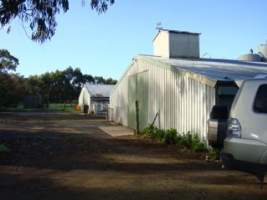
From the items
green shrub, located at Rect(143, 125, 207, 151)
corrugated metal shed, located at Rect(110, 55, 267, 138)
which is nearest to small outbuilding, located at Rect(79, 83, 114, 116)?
corrugated metal shed, located at Rect(110, 55, 267, 138)

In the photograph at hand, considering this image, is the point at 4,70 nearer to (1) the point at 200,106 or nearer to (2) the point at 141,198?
(1) the point at 200,106

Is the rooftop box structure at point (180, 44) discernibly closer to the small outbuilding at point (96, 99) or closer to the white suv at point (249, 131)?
the white suv at point (249, 131)

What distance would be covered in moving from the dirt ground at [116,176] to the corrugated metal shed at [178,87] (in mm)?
1712

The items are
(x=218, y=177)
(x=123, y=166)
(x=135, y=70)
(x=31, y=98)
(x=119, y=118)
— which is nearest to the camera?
(x=218, y=177)

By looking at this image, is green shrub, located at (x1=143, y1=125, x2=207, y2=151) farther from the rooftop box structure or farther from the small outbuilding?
the small outbuilding

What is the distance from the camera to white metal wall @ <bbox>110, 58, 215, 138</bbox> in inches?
682

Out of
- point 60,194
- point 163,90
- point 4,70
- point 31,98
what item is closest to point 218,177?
point 60,194

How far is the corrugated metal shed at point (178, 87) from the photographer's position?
17391 millimetres

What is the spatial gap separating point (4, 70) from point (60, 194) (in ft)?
219

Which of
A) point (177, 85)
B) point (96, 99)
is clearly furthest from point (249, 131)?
point (96, 99)

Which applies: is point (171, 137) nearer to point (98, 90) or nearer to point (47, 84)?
point (98, 90)

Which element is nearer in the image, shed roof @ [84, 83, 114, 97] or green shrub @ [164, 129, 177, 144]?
green shrub @ [164, 129, 177, 144]

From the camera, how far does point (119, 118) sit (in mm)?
35812

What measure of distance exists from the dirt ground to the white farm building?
189cm
